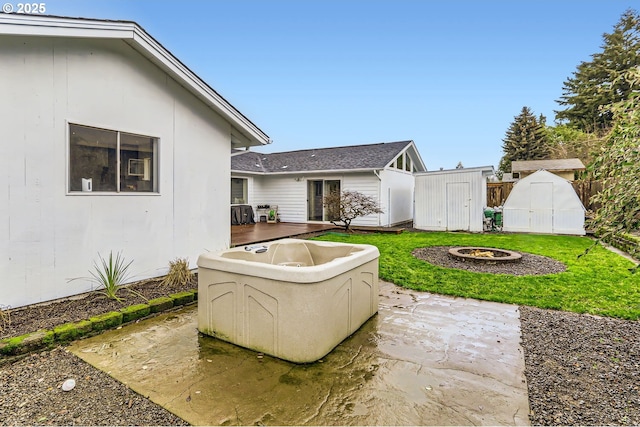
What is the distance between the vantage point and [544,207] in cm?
1232

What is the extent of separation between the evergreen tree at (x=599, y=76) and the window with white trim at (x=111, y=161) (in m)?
30.1

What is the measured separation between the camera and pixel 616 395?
2584mm

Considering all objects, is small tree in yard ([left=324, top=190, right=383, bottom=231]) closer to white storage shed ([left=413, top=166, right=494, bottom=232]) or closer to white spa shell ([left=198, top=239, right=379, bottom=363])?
white storage shed ([left=413, top=166, right=494, bottom=232])

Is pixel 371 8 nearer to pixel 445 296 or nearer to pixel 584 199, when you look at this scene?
pixel 445 296

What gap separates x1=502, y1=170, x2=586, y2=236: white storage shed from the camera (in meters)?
11.9

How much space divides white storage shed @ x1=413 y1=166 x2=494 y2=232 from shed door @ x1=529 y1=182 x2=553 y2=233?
165cm

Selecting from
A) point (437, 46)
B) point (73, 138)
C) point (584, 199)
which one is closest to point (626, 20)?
point (584, 199)

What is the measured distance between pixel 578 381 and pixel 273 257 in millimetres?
3850

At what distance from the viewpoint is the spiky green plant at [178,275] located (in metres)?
5.62

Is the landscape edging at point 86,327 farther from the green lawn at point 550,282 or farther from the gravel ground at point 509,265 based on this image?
the gravel ground at point 509,265

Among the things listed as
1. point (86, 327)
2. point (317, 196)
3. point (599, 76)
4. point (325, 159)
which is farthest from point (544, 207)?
point (599, 76)

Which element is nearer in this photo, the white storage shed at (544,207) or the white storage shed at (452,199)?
the white storage shed at (544,207)

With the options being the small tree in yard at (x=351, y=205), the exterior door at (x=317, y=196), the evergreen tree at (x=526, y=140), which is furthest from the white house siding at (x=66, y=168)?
the evergreen tree at (x=526, y=140)

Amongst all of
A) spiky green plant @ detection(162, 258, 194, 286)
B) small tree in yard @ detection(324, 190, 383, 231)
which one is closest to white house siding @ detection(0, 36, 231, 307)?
spiky green plant @ detection(162, 258, 194, 286)
